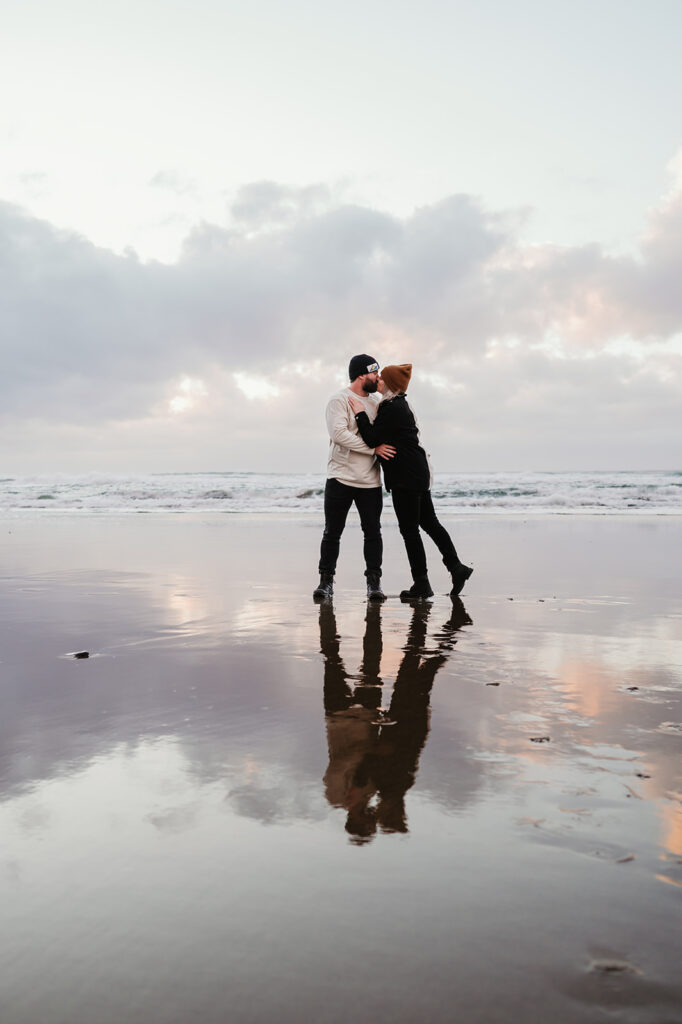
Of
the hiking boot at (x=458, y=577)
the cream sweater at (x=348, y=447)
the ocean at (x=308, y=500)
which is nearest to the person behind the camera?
the cream sweater at (x=348, y=447)

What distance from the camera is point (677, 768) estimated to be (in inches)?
96.0

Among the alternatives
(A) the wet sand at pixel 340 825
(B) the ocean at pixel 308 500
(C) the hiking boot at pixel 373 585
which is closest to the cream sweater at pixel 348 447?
(C) the hiking boot at pixel 373 585

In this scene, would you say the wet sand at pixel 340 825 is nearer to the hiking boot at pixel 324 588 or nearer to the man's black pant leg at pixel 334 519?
the hiking boot at pixel 324 588

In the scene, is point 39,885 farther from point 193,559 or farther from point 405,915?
point 193,559

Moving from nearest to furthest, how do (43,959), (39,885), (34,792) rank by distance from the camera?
(43,959) → (39,885) → (34,792)

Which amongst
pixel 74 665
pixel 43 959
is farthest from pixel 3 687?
pixel 43 959

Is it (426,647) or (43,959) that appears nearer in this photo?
(43,959)

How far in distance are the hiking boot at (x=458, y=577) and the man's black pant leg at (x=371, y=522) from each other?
0.65 m

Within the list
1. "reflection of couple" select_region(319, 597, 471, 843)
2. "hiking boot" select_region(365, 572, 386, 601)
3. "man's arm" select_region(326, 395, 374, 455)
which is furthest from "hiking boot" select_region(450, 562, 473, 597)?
"reflection of couple" select_region(319, 597, 471, 843)

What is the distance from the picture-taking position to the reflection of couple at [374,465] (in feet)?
21.0

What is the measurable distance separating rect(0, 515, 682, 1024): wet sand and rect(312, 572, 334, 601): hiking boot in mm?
1364

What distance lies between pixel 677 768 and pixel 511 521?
15.1 m

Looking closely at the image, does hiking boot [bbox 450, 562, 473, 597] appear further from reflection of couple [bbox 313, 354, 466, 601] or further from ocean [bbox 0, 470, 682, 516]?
ocean [bbox 0, 470, 682, 516]

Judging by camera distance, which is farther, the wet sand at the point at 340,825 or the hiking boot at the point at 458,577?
the hiking boot at the point at 458,577
